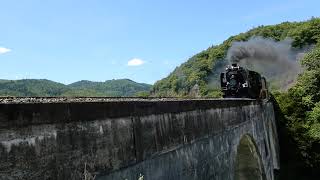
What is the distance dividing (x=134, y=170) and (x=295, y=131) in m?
36.1

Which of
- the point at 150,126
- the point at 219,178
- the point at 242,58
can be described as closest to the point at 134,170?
the point at 150,126

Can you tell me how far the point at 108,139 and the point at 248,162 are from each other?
17.5 metres

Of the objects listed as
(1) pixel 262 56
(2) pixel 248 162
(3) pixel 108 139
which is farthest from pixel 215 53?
(3) pixel 108 139

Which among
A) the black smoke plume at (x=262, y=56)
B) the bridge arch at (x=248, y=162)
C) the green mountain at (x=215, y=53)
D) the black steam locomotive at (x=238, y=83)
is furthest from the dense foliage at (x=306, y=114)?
the green mountain at (x=215, y=53)

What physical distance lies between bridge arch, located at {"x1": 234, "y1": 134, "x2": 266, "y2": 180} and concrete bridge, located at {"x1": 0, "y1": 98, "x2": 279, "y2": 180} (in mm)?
9381

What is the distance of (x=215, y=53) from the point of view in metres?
88.6

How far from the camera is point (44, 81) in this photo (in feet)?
308

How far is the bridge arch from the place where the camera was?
68.9ft

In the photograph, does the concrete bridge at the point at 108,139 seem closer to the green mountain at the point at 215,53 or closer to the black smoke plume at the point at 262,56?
the black smoke plume at the point at 262,56

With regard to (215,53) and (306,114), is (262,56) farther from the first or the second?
(215,53)

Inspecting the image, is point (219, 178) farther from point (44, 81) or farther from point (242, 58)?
point (44, 81)

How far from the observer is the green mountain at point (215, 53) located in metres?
79.2

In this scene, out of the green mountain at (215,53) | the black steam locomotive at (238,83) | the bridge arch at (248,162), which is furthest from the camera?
the green mountain at (215,53)

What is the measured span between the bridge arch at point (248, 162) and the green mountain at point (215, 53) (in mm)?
47579
